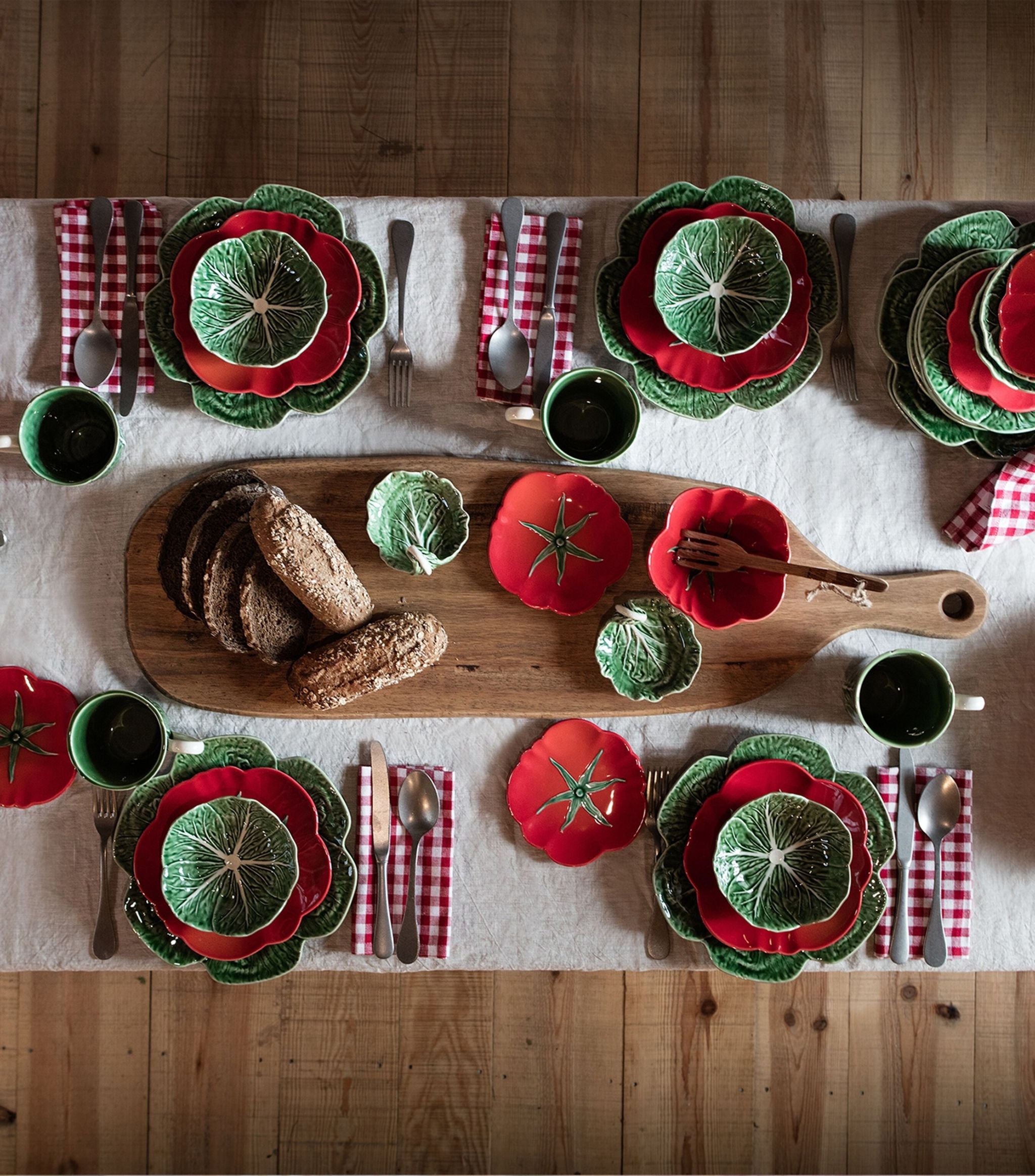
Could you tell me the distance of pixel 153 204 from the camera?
59.7 inches

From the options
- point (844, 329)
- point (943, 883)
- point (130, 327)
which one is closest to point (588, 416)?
point (844, 329)

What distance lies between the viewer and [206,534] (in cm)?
146

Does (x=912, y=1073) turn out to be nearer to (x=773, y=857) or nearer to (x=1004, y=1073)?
(x=1004, y=1073)

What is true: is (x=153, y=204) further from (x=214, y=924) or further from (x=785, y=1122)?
(x=785, y=1122)

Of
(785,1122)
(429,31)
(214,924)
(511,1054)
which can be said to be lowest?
(785,1122)

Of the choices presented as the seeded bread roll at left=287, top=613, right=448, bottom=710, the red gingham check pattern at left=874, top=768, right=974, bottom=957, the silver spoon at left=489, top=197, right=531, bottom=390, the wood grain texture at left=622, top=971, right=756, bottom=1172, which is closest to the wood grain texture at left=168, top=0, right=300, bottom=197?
the silver spoon at left=489, top=197, right=531, bottom=390

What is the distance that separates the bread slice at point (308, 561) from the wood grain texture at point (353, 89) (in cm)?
109

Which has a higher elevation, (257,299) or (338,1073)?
(257,299)

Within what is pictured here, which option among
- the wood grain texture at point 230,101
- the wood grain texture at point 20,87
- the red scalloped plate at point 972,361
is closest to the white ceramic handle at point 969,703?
the red scalloped plate at point 972,361

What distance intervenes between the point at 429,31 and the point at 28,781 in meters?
1.91

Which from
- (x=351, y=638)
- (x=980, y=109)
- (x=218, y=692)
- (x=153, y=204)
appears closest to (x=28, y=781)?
(x=218, y=692)

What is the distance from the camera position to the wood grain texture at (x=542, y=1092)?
6.82ft

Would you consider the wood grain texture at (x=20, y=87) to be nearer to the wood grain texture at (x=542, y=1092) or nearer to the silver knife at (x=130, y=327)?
the silver knife at (x=130, y=327)

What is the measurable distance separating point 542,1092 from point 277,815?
112 centimetres
